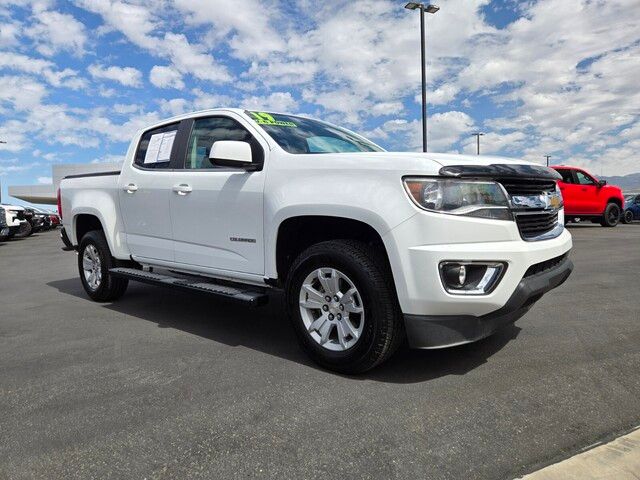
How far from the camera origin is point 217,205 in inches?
162

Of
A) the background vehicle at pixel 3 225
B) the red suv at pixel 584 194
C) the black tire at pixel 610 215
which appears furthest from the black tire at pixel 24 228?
the black tire at pixel 610 215

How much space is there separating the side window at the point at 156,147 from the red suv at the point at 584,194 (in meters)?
13.5

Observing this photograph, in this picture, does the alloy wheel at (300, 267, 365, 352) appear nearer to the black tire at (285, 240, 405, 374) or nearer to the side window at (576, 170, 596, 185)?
the black tire at (285, 240, 405, 374)

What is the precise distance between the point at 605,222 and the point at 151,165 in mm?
16036

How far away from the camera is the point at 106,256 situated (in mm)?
5605

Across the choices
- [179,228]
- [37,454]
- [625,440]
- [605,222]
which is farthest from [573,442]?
[605,222]

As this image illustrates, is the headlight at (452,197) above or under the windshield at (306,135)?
under

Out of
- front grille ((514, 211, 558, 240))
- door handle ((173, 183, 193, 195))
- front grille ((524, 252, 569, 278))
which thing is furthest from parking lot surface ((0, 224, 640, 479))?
door handle ((173, 183, 193, 195))

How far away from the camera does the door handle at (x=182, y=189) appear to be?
4375 mm

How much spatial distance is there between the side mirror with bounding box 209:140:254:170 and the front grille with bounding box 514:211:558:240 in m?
1.93

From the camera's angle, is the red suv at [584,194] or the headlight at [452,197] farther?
the red suv at [584,194]

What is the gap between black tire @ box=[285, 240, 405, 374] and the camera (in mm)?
3057

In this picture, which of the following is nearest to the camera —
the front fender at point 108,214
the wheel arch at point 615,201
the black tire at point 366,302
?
the black tire at point 366,302

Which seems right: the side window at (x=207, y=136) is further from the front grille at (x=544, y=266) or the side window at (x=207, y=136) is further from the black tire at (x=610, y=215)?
the black tire at (x=610, y=215)
